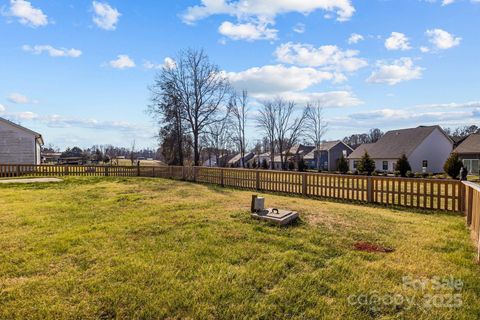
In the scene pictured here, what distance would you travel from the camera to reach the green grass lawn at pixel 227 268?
2783mm

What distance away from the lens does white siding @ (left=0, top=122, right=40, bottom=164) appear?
22.4m

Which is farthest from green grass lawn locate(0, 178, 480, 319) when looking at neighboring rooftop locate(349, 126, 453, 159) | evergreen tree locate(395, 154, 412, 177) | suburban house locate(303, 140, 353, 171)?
suburban house locate(303, 140, 353, 171)

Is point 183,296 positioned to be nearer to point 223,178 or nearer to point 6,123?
point 223,178

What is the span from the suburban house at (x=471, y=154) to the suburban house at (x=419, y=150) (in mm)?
3547

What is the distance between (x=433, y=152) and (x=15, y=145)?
4030 centimetres

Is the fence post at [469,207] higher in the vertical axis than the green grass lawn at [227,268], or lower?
higher

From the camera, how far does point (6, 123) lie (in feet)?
73.3

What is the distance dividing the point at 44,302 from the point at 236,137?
43.2 m

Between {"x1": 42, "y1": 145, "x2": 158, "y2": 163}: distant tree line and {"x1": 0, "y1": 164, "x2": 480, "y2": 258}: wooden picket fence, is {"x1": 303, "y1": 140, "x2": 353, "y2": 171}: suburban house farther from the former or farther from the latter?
{"x1": 0, "y1": 164, "x2": 480, "y2": 258}: wooden picket fence

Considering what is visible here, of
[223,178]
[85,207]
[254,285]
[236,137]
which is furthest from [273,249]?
[236,137]

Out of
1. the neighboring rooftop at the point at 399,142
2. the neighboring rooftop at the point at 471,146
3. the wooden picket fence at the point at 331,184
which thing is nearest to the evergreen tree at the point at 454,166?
the neighboring rooftop at the point at 471,146

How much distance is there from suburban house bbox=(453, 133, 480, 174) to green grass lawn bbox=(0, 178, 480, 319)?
26.8 m

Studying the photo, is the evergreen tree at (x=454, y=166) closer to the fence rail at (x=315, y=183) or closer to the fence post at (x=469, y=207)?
the fence rail at (x=315, y=183)

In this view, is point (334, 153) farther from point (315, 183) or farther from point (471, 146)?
point (315, 183)
